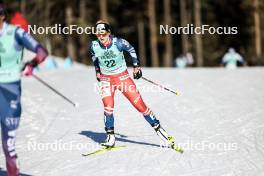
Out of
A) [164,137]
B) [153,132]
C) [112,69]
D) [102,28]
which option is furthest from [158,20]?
[102,28]

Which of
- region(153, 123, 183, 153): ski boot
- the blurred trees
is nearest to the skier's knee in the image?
region(153, 123, 183, 153): ski boot

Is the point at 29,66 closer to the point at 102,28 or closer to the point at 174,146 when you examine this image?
the point at 102,28

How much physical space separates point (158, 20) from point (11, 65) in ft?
182

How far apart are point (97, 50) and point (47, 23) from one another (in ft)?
160

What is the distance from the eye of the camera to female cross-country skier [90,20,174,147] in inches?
336

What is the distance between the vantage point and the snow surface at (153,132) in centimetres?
791

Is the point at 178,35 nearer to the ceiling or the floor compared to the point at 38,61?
nearer to the ceiling

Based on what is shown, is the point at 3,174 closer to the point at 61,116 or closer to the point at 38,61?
the point at 38,61

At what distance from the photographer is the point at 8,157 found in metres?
6.70

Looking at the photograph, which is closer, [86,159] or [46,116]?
[86,159]

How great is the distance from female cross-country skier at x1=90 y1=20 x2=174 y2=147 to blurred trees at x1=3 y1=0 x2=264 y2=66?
44.1 m

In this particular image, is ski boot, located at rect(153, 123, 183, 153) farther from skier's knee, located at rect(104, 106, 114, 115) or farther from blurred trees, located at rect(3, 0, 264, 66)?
blurred trees, located at rect(3, 0, 264, 66)

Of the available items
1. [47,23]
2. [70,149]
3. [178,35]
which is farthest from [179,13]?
[70,149]

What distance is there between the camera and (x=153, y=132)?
35.0ft
